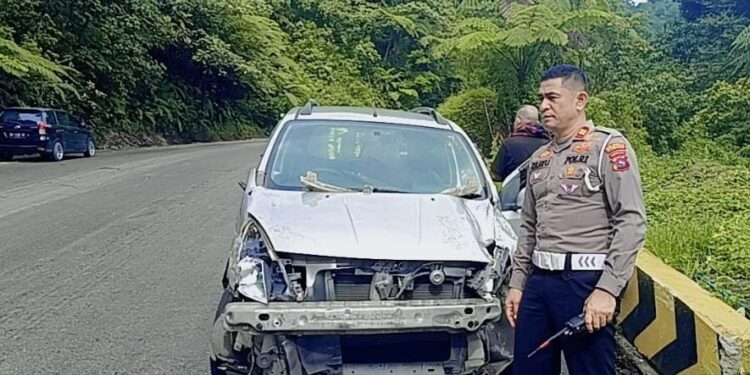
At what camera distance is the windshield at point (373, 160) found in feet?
18.0

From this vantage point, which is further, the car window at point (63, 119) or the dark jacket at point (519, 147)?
the car window at point (63, 119)

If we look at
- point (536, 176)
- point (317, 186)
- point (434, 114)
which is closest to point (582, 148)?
point (536, 176)

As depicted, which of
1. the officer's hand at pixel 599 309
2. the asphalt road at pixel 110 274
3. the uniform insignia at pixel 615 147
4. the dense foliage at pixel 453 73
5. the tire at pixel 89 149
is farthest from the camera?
the tire at pixel 89 149

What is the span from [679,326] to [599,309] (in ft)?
4.69

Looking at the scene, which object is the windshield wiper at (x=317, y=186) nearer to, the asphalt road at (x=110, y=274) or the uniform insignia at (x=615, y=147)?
the asphalt road at (x=110, y=274)

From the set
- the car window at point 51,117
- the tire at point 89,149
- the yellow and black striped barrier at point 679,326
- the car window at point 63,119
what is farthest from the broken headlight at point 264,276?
the tire at point 89,149

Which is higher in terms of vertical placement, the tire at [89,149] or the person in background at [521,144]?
the person in background at [521,144]

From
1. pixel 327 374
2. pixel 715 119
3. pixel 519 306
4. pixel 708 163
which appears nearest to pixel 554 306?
pixel 519 306

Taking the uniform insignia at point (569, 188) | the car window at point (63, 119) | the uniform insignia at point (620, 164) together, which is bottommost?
the car window at point (63, 119)

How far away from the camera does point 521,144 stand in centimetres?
712

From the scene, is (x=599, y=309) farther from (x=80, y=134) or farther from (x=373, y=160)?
(x=80, y=134)

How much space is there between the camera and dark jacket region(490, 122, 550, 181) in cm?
706

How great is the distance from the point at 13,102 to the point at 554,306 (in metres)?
23.6

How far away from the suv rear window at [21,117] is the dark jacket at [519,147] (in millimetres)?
16632
